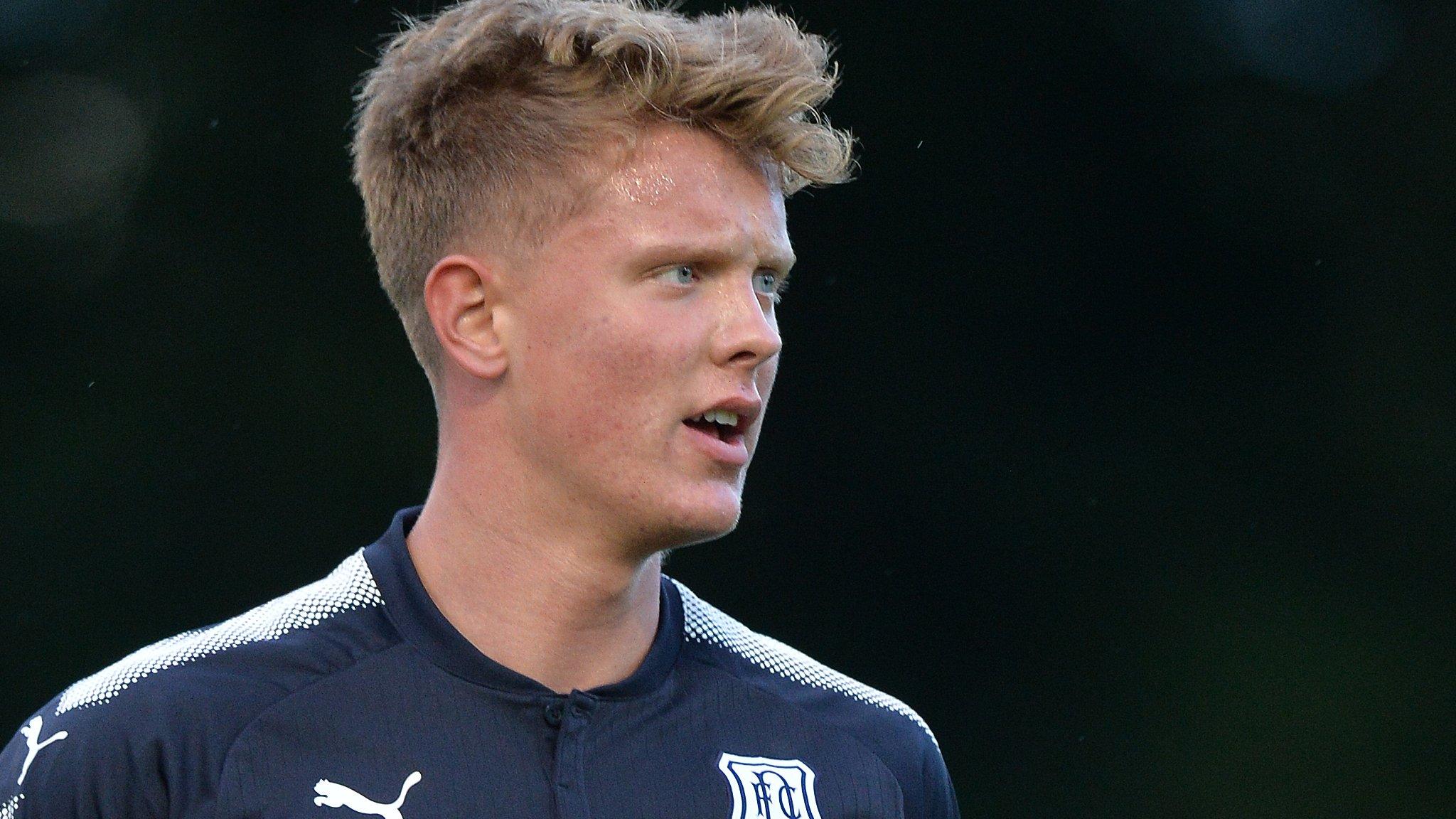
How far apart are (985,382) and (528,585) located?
4412mm

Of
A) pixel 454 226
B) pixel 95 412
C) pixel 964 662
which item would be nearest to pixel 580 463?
pixel 454 226

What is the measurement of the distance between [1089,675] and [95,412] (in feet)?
12.2

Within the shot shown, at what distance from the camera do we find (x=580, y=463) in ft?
7.44

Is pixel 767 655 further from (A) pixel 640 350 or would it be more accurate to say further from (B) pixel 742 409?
(A) pixel 640 350

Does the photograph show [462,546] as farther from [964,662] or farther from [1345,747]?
[1345,747]

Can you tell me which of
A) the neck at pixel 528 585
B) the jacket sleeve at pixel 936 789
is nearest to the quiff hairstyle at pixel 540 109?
the neck at pixel 528 585

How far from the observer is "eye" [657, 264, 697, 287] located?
2.28 m

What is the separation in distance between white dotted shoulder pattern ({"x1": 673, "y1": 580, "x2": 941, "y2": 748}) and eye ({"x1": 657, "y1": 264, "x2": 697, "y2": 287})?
55 centimetres

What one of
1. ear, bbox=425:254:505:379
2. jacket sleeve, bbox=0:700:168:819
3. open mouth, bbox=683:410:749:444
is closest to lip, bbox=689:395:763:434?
open mouth, bbox=683:410:749:444

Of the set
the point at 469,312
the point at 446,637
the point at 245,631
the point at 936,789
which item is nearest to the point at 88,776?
the point at 245,631

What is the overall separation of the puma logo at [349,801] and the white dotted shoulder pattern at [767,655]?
58 centimetres

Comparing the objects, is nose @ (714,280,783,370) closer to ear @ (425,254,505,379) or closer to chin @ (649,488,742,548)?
chin @ (649,488,742,548)

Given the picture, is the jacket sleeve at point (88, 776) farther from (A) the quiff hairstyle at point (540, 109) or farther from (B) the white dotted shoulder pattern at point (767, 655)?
(B) the white dotted shoulder pattern at point (767, 655)

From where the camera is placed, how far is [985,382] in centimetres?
654
